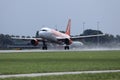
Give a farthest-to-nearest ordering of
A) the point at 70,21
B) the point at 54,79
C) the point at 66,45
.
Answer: the point at 70,21
the point at 66,45
the point at 54,79

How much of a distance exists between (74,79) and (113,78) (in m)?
2.36

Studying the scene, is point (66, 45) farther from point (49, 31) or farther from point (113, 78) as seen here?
point (113, 78)

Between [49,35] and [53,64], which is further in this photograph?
[49,35]

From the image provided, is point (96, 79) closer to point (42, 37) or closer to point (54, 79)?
point (54, 79)

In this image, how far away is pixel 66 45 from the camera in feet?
346

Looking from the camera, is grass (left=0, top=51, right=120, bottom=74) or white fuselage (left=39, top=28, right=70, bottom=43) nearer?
grass (left=0, top=51, right=120, bottom=74)

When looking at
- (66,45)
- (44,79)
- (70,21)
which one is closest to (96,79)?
(44,79)

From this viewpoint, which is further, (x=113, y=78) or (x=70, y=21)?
(x=70, y=21)

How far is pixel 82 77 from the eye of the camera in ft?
83.0

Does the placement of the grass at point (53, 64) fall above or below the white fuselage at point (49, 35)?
below

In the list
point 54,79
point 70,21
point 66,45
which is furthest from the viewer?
point 70,21

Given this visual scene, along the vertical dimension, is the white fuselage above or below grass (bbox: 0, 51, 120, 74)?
above

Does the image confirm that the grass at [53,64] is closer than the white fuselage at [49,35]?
Yes

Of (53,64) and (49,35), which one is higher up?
(49,35)
